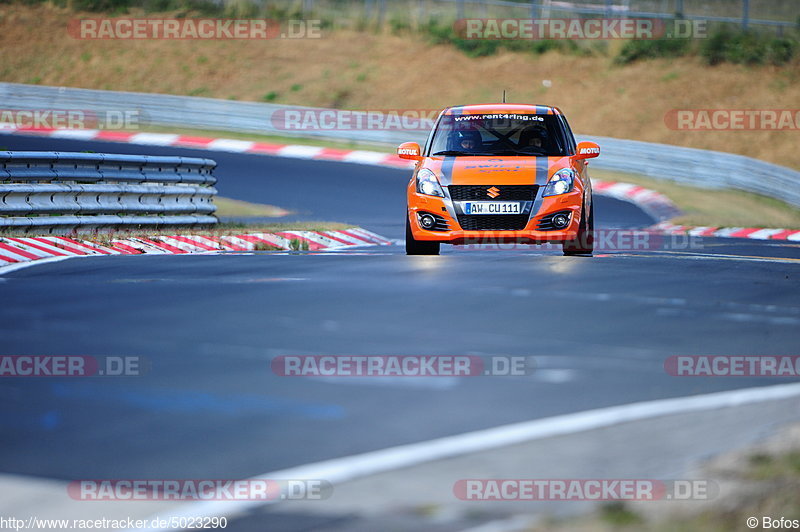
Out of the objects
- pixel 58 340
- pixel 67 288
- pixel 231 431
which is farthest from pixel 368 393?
pixel 67 288

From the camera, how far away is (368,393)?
6.06m

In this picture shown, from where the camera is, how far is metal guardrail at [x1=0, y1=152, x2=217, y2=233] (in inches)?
564

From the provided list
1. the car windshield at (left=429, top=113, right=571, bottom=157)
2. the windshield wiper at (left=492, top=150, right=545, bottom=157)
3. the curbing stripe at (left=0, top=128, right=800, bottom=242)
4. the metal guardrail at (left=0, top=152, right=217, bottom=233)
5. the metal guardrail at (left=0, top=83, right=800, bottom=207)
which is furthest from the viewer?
the metal guardrail at (left=0, top=83, right=800, bottom=207)

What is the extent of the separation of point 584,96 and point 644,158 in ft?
37.1

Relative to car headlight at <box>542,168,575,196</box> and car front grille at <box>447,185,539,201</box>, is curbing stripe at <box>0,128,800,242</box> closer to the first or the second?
car headlight at <box>542,168,575,196</box>

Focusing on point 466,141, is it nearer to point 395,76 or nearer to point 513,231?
point 513,231

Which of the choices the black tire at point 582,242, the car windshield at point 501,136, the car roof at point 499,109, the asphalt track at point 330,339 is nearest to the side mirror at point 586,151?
the car windshield at point 501,136

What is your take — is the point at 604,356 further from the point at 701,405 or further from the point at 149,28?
the point at 149,28

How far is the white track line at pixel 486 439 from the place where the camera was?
4312 mm

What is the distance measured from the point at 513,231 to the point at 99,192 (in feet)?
17.8

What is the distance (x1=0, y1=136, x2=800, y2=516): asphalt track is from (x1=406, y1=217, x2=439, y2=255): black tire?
0.26 metres

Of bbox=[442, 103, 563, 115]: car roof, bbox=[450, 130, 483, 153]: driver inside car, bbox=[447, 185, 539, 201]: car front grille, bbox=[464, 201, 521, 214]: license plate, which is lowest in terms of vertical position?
bbox=[464, 201, 521, 214]: license plate

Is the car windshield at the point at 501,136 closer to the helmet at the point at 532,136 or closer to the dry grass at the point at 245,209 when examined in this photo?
the helmet at the point at 532,136

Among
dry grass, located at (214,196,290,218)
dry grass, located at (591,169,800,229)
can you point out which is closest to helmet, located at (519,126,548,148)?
dry grass, located at (214,196,290,218)
